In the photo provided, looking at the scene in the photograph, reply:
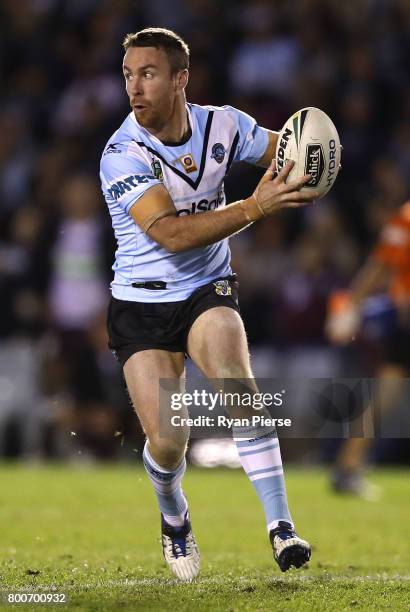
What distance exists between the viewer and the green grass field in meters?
5.25

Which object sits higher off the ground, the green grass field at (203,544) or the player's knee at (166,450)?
the player's knee at (166,450)

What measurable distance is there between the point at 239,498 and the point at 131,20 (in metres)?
6.51

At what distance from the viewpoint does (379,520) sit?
853 cm

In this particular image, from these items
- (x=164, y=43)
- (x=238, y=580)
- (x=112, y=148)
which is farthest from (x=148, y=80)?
(x=238, y=580)

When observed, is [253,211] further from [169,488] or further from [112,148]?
[169,488]

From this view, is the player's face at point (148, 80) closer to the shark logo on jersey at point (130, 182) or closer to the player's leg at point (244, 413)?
the shark logo on jersey at point (130, 182)

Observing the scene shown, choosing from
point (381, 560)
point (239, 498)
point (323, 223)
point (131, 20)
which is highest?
point (131, 20)

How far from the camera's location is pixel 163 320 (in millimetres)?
5871

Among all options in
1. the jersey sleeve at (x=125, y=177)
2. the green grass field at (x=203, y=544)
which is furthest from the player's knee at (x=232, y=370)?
the green grass field at (x=203, y=544)

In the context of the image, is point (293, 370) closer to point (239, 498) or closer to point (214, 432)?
point (239, 498)

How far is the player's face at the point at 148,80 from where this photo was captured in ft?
18.6

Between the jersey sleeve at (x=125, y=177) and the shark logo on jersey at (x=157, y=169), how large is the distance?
48 mm

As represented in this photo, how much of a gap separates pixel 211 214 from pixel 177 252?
0.85 ft

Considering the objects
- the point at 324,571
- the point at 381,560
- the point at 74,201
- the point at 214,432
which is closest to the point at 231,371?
the point at 214,432
